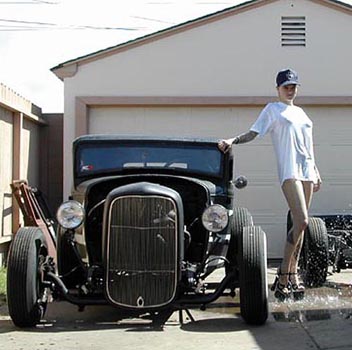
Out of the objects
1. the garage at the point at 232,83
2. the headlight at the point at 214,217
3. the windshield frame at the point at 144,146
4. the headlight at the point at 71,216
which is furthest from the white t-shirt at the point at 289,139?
the garage at the point at 232,83

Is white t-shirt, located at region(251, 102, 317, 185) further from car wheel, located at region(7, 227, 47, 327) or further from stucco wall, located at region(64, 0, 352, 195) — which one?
stucco wall, located at region(64, 0, 352, 195)

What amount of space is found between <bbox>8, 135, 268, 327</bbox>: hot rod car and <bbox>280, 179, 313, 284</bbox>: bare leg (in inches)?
20.8

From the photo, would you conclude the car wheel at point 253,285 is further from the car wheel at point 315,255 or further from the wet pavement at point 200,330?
the car wheel at point 315,255

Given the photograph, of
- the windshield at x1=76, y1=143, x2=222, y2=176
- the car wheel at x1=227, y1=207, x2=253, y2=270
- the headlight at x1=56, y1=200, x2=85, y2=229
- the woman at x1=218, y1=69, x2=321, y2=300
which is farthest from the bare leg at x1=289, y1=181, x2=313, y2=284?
the headlight at x1=56, y1=200, x2=85, y2=229

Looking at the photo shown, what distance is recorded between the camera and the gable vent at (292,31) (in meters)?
11.9

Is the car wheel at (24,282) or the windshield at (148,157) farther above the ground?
the windshield at (148,157)

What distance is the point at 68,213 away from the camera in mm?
6102

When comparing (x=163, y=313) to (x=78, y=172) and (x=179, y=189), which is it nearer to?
(x=179, y=189)

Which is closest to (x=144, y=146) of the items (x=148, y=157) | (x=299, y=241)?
(x=148, y=157)

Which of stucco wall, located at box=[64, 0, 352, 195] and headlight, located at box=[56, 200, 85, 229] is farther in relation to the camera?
stucco wall, located at box=[64, 0, 352, 195]

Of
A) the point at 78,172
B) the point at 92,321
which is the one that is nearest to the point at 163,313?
the point at 92,321

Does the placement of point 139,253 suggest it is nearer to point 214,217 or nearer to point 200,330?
point 214,217

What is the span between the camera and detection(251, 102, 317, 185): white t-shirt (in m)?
6.75

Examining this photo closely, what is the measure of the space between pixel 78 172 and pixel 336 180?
19.0 feet
